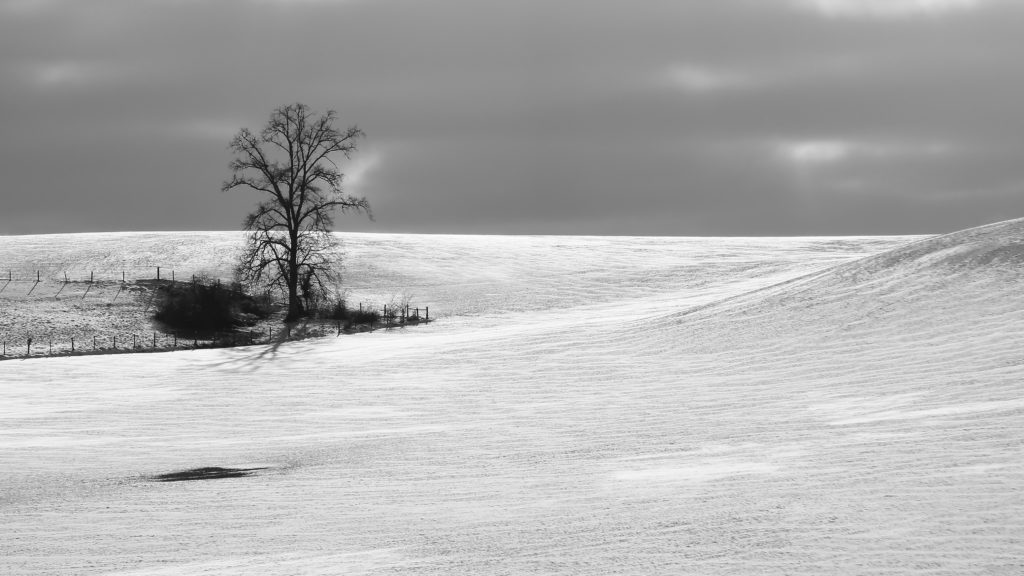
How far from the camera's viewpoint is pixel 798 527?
947cm

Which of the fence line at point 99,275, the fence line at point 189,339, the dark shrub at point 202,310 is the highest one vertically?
the fence line at point 99,275

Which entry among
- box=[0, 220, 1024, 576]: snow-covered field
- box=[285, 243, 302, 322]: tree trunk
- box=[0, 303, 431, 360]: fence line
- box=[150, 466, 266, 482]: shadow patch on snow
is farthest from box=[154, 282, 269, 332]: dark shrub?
box=[150, 466, 266, 482]: shadow patch on snow

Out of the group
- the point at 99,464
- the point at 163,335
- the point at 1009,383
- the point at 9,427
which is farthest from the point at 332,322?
the point at 1009,383

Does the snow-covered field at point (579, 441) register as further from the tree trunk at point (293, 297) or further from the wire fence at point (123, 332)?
the tree trunk at point (293, 297)

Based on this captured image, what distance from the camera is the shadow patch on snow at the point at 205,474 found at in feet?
48.6

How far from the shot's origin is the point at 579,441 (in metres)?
16.5

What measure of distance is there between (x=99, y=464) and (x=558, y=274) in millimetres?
36256

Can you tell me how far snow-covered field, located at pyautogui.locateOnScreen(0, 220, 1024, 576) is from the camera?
943 cm

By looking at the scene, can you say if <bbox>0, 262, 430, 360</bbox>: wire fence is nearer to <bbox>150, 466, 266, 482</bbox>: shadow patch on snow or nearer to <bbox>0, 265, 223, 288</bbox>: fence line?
<bbox>0, 265, 223, 288</bbox>: fence line

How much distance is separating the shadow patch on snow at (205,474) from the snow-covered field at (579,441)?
344mm

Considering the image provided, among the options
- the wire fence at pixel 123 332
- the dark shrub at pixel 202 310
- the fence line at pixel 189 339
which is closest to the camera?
the fence line at pixel 189 339

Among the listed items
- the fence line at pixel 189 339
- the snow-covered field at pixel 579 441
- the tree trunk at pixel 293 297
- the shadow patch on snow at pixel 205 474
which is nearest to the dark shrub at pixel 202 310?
the fence line at pixel 189 339

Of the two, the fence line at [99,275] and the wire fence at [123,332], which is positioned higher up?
the fence line at [99,275]

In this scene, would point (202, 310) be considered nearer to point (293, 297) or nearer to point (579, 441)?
point (293, 297)
